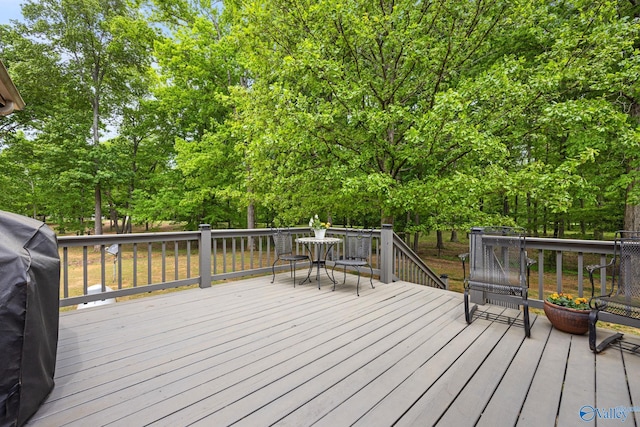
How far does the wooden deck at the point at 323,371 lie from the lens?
1.71 m

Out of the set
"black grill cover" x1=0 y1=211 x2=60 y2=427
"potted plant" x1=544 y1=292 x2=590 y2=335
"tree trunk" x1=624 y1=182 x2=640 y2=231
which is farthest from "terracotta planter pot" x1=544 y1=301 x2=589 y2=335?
"tree trunk" x1=624 y1=182 x2=640 y2=231

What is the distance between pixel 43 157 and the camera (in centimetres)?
1179

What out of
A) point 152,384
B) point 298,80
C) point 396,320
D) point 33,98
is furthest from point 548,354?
point 33,98

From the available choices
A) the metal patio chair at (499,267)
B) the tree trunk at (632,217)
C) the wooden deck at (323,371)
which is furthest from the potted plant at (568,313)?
the tree trunk at (632,217)

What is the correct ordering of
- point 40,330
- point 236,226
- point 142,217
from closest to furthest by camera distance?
point 40,330
point 142,217
point 236,226

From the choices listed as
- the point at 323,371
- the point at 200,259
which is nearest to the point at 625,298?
the point at 323,371

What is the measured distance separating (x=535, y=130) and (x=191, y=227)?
13.0 metres

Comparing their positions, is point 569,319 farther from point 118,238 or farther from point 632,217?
point 632,217

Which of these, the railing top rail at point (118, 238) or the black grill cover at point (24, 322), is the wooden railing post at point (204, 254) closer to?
the railing top rail at point (118, 238)

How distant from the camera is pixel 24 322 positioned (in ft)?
5.06

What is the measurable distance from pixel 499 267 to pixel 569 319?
29.1 inches

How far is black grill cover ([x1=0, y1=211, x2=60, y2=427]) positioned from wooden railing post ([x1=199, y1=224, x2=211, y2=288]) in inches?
103

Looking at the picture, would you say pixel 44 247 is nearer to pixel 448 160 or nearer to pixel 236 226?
pixel 448 160

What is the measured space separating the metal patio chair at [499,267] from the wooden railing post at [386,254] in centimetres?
174
